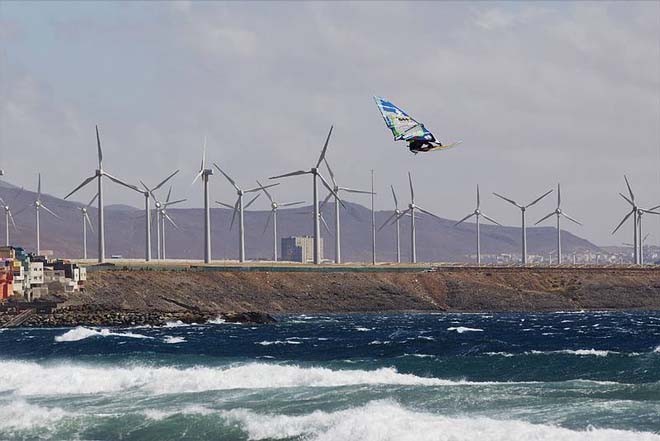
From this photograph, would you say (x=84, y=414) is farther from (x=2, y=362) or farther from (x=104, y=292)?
(x=104, y=292)

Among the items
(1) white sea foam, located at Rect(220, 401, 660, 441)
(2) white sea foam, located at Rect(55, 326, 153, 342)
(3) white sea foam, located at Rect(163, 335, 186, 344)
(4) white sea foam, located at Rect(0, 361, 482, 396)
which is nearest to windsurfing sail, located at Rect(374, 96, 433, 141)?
(1) white sea foam, located at Rect(220, 401, 660, 441)

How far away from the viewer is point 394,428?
189ft

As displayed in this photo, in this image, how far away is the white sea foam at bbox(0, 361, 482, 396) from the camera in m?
76.1

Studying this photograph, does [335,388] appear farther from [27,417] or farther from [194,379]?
[27,417]

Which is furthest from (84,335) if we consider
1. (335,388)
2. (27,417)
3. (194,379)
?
(27,417)

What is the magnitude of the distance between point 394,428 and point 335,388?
14877 mm

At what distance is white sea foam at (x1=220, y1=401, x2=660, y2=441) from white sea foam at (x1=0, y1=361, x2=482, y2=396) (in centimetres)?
1190

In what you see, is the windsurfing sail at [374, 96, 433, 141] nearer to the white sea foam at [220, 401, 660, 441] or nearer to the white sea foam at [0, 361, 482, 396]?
the white sea foam at [220, 401, 660, 441]

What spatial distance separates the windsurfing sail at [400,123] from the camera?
195 feet

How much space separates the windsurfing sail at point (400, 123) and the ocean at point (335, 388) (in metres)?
12.0

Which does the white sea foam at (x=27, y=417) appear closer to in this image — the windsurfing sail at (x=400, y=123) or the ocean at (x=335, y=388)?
the ocean at (x=335, y=388)

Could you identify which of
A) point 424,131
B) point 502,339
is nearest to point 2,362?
point 502,339

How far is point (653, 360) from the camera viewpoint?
80250mm

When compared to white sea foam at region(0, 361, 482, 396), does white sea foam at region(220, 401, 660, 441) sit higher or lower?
lower
